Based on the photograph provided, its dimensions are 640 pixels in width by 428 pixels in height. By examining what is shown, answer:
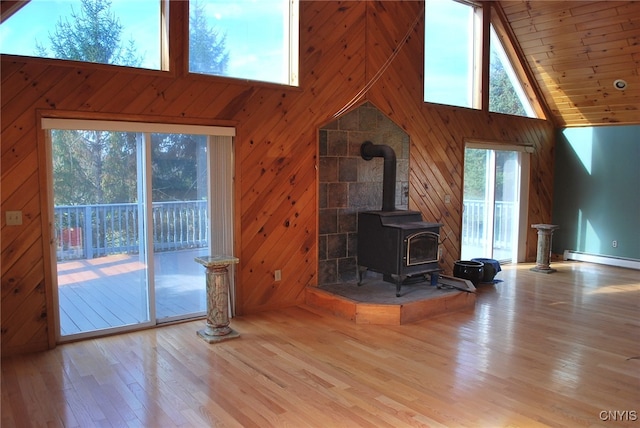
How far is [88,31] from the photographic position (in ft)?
13.4

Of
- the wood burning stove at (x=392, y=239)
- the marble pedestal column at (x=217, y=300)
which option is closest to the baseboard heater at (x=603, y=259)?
the wood burning stove at (x=392, y=239)

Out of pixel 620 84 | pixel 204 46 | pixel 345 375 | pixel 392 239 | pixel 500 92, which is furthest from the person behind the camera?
pixel 500 92

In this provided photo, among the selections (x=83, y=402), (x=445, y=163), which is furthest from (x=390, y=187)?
(x=83, y=402)

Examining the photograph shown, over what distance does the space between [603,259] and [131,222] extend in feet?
23.3

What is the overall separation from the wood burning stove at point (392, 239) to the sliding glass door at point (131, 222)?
1507 millimetres

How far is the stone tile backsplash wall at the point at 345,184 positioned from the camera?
17.7ft

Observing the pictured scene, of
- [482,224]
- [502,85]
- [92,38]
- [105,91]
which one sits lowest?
[482,224]

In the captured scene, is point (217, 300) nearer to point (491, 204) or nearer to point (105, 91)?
point (105, 91)

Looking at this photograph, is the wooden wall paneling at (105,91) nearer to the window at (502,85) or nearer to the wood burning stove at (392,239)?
the wood burning stove at (392,239)

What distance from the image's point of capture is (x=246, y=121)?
482 centimetres

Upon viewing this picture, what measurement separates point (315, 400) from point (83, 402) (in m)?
1.45

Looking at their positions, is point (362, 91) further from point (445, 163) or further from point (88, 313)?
point (88, 313)

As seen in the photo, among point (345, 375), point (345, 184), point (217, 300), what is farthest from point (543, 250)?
point (217, 300)

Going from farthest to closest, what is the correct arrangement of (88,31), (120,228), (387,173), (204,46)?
(387,173)
(204,46)
(120,228)
(88,31)
